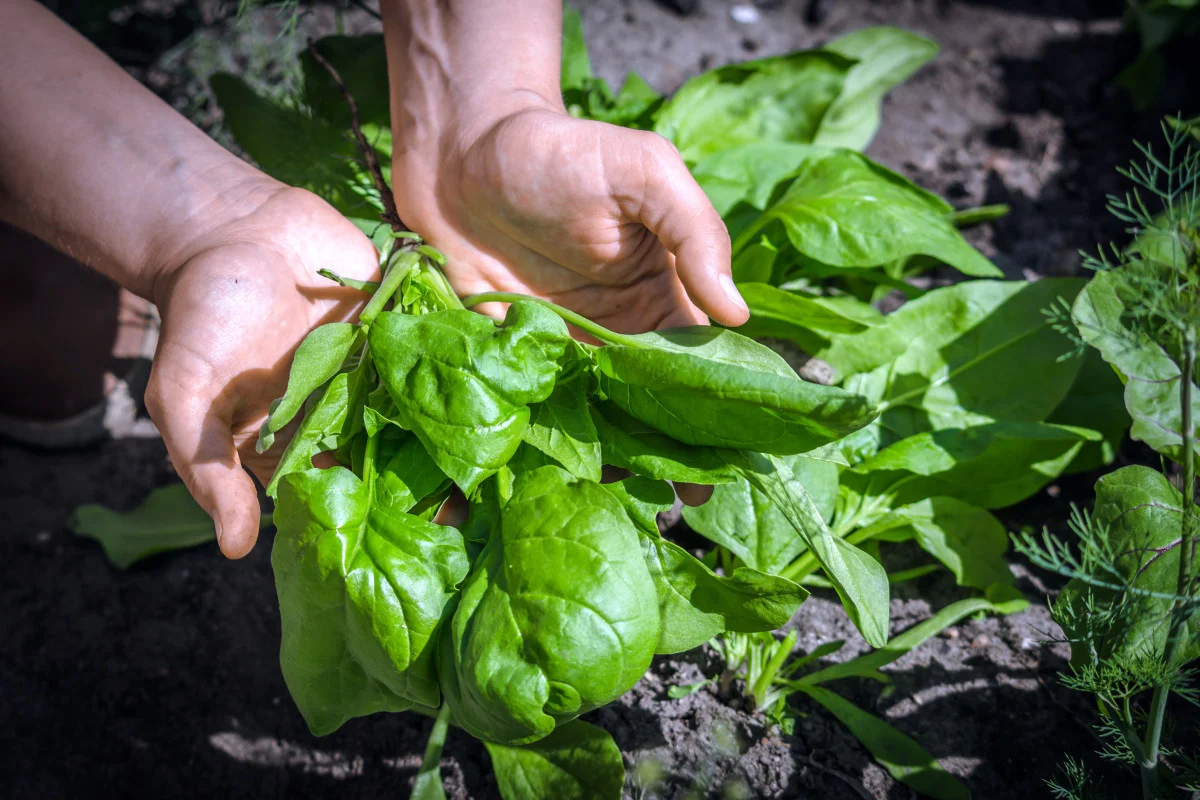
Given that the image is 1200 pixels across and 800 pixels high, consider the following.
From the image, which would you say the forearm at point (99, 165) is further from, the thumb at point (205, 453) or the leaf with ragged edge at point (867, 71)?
the leaf with ragged edge at point (867, 71)

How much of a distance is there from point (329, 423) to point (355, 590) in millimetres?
241

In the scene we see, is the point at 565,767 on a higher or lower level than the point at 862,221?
lower

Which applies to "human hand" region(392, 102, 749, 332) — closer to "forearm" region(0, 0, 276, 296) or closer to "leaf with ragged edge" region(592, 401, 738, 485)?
"leaf with ragged edge" region(592, 401, 738, 485)

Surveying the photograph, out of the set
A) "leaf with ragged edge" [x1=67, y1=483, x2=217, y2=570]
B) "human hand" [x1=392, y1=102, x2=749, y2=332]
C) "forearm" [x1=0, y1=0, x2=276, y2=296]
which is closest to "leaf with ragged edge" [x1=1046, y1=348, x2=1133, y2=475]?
"human hand" [x1=392, y1=102, x2=749, y2=332]

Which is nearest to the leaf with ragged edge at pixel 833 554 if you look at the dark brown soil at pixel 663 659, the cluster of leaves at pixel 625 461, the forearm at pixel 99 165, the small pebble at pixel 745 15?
the cluster of leaves at pixel 625 461

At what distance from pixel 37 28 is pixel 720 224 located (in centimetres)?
122

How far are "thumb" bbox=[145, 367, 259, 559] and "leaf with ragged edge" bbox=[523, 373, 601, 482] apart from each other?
0.37 m

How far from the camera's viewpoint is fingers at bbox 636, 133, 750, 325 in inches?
44.4

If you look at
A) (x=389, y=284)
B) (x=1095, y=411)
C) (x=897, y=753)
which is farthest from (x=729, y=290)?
(x=1095, y=411)

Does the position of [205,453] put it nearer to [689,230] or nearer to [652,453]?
[652,453]

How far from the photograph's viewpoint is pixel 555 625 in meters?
0.83

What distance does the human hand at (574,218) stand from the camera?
1.16m

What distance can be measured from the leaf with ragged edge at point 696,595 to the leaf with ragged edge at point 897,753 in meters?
0.37

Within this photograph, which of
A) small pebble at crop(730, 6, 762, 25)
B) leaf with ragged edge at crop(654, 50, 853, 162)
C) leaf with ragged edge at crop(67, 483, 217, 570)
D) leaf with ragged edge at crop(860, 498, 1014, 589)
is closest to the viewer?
leaf with ragged edge at crop(860, 498, 1014, 589)
